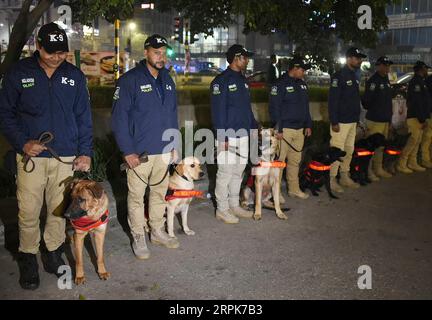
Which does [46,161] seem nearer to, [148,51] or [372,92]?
[148,51]

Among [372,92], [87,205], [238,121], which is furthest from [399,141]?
[87,205]

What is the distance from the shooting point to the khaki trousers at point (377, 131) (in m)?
8.52

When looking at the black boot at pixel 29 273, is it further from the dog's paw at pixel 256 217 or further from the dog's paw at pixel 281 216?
the dog's paw at pixel 281 216

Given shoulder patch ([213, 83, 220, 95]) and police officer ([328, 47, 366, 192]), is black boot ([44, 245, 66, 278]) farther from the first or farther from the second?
police officer ([328, 47, 366, 192])

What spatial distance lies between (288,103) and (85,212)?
391cm

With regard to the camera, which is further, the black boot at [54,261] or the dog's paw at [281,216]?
the dog's paw at [281,216]

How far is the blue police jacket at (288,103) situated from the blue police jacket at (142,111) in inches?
92.0

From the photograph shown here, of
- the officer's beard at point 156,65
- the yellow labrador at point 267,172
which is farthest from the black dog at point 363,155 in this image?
the officer's beard at point 156,65

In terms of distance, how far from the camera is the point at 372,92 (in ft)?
27.3

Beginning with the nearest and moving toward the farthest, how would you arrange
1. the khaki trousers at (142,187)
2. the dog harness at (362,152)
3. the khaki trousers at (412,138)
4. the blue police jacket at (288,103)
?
the khaki trousers at (142,187) < the blue police jacket at (288,103) < the dog harness at (362,152) < the khaki trousers at (412,138)

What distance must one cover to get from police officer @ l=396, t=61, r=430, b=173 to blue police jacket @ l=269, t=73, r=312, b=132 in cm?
316

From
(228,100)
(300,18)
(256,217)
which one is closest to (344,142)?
(256,217)

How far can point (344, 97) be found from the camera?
7.55m

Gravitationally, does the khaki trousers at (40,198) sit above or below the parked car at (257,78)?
below
